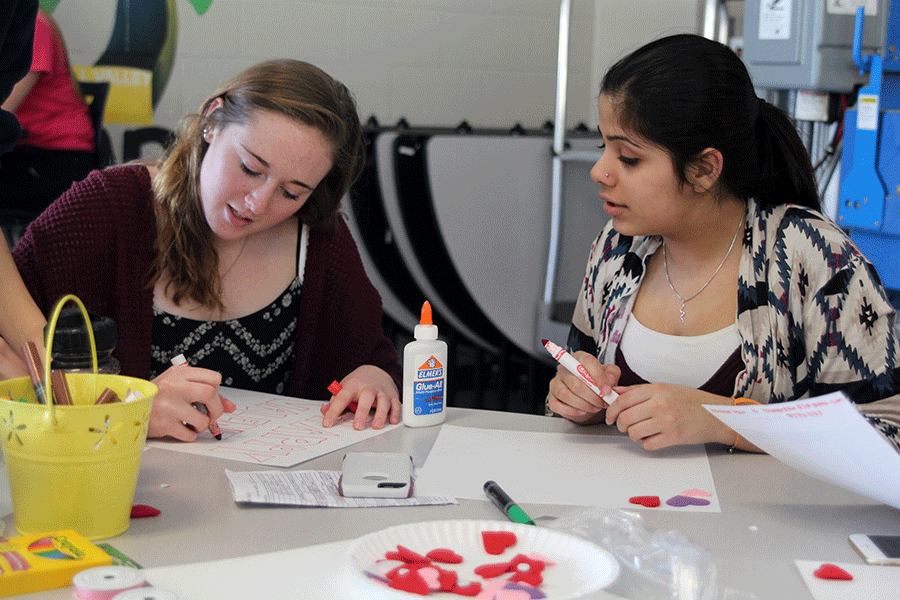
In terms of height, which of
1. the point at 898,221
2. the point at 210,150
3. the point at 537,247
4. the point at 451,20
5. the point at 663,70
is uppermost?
the point at 451,20

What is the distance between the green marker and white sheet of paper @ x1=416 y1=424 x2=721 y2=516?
14 millimetres

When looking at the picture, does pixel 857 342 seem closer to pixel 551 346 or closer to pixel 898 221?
pixel 551 346

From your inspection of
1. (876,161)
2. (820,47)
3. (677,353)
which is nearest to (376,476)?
(677,353)

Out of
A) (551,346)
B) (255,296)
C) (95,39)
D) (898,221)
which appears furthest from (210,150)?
(95,39)

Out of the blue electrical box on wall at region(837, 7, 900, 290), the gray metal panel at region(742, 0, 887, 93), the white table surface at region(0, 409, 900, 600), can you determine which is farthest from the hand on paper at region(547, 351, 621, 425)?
the gray metal panel at region(742, 0, 887, 93)

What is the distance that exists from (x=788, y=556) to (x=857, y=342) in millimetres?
528

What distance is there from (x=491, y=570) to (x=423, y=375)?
50 centimetres

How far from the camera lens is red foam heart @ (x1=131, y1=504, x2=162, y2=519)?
91 centimetres

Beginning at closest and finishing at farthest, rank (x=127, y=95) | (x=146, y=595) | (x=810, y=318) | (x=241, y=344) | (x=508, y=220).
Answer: (x=146, y=595)
(x=810, y=318)
(x=241, y=344)
(x=127, y=95)
(x=508, y=220)

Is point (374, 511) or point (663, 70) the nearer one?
point (374, 511)

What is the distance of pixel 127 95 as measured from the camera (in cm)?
319

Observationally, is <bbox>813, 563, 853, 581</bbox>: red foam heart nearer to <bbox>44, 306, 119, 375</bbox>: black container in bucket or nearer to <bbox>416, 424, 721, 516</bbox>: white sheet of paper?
<bbox>416, 424, 721, 516</bbox>: white sheet of paper

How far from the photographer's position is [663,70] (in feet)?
4.58

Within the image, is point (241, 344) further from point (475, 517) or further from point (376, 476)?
point (475, 517)
